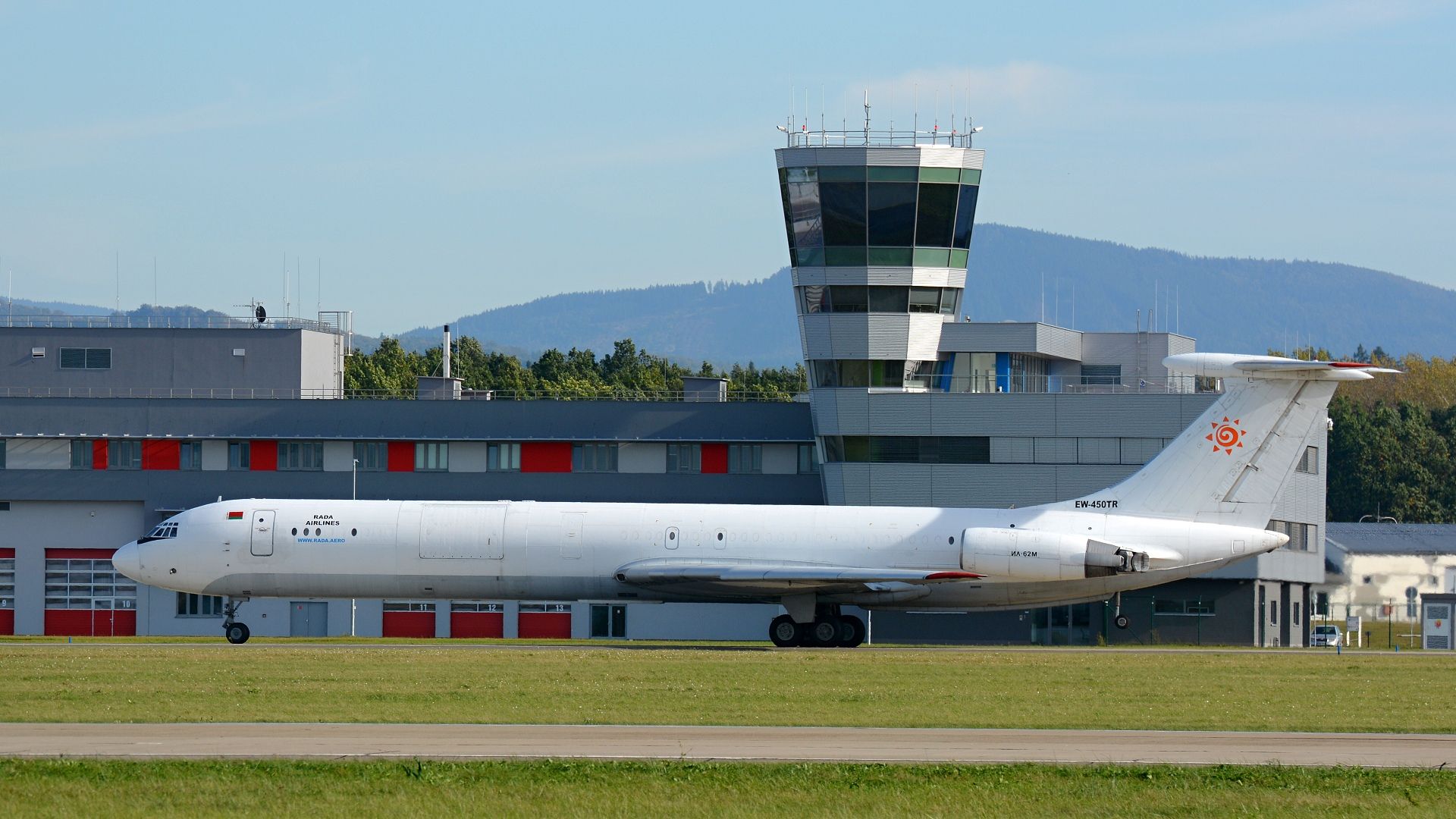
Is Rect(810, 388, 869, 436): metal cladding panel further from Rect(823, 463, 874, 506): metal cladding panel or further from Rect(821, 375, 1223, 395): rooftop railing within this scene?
Rect(823, 463, 874, 506): metal cladding panel

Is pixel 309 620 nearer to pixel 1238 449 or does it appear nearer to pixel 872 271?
pixel 872 271

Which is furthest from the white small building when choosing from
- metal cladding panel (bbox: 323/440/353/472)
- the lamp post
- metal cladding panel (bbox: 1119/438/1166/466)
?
the lamp post

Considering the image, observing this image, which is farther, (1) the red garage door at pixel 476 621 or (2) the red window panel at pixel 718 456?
(2) the red window panel at pixel 718 456

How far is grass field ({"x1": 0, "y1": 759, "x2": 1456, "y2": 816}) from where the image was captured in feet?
58.8

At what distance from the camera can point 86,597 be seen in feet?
230

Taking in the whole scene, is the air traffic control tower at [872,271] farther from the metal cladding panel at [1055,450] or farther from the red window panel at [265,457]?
the red window panel at [265,457]

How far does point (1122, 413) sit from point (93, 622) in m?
41.4

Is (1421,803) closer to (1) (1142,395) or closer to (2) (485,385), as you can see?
(1) (1142,395)

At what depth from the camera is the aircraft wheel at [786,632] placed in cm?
4862

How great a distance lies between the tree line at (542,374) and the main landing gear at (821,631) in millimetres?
76358

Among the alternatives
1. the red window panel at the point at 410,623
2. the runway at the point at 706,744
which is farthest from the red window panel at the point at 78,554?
the runway at the point at 706,744

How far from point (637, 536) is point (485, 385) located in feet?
330

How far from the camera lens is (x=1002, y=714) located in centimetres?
2742

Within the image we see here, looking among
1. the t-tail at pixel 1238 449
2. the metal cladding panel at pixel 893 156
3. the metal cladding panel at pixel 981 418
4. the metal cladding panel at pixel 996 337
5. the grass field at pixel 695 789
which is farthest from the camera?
the metal cladding panel at pixel 996 337
